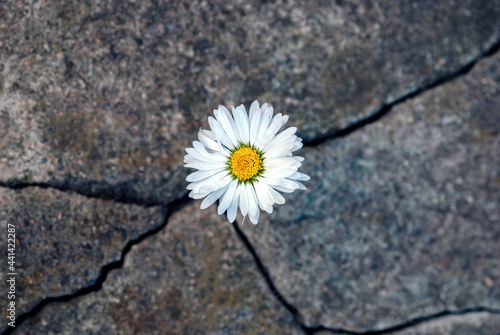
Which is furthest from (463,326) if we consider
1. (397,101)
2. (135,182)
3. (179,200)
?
(135,182)

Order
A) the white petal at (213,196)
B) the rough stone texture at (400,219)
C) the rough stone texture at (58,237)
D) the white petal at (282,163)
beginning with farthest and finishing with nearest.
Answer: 1. the rough stone texture at (400,219)
2. the rough stone texture at (58,237)
3. the white petal at (213,196)
4. the white petal at (282,163)

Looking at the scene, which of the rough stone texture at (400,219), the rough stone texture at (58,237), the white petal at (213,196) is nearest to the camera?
the white petal at (213,196)

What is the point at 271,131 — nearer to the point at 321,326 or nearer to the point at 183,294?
the point at 183,294

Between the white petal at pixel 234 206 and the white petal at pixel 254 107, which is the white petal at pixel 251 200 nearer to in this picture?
the white petal at pixel 234 206

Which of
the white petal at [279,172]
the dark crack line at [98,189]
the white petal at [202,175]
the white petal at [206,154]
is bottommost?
the white petal at [279,172]

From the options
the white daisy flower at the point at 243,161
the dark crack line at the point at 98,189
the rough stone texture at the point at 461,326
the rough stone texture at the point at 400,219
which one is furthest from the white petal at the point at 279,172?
the rough stone texture at the point at 461,326

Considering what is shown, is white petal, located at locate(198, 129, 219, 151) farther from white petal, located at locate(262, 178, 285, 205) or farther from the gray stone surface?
the gray stone surface

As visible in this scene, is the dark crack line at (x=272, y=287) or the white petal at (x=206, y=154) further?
the dark crack line at (x=272, y=287)

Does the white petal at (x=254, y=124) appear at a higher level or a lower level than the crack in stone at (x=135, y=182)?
lower
